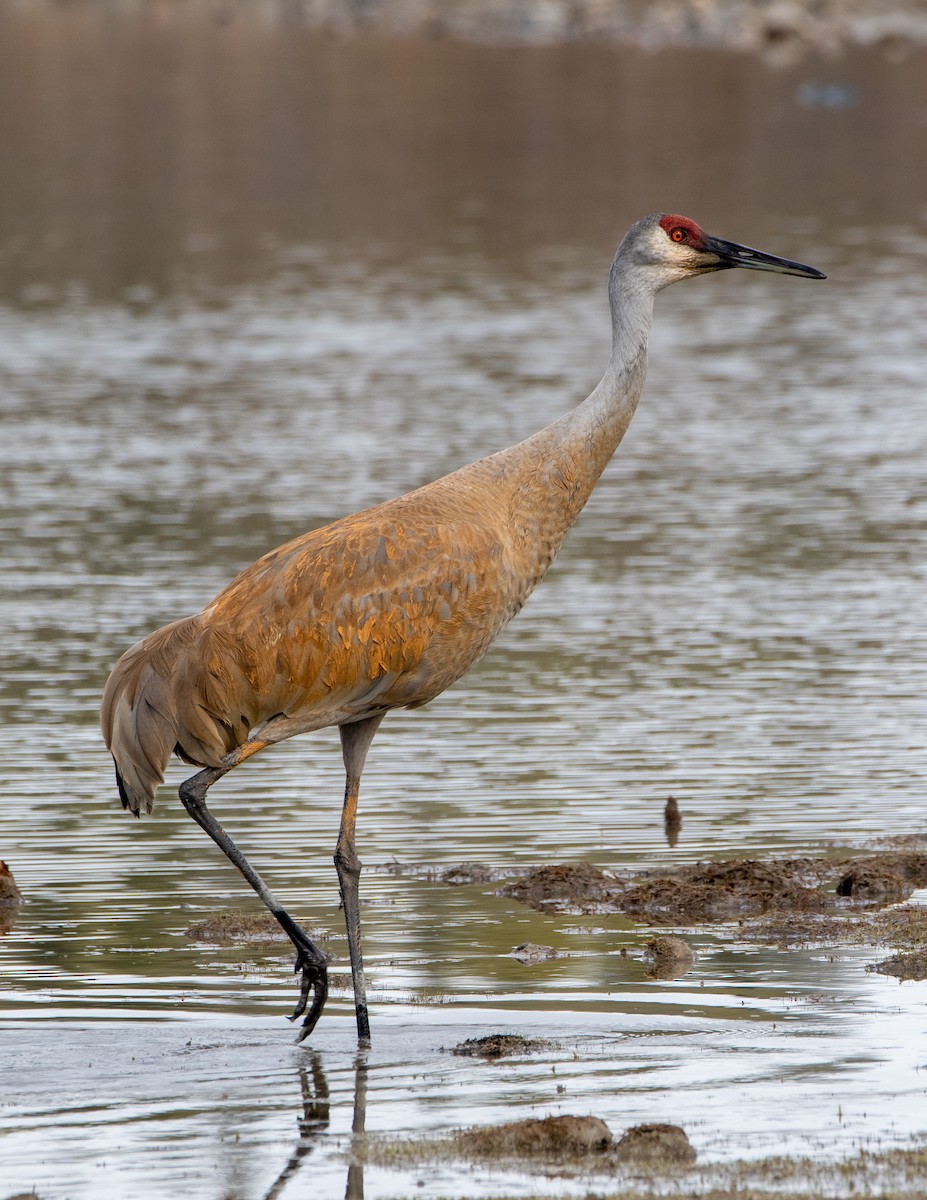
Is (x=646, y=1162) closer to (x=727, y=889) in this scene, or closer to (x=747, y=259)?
(x=727, y=889)

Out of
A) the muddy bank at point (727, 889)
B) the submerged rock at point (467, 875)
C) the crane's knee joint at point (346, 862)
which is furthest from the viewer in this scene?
the submerged rock at point (467, 875)

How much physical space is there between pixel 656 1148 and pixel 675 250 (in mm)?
3711

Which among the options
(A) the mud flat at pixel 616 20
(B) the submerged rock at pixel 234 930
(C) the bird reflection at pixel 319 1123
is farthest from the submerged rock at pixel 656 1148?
(A) the mud flat at pixel 616 20

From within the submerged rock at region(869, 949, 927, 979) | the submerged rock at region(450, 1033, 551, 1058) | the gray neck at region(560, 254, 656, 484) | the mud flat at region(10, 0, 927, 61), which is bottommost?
the mud flat at region(10, 0, 927, 61)

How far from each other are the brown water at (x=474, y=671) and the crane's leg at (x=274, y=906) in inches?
5.4

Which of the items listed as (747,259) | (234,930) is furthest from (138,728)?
(747,259)

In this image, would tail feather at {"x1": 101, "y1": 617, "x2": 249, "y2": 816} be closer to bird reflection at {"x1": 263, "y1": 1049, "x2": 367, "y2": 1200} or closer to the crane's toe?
the crane's toe

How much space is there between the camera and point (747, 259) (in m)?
9.27

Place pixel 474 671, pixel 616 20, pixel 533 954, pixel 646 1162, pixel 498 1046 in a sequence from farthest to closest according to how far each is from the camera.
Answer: pixel 616 20, pixel 474 671, pixel 533 954, pixel 498 1046, pixel 646 1162

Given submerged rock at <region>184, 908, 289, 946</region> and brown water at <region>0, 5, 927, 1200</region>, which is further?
submerged rock at <region>184, 908, 289, 946</region>

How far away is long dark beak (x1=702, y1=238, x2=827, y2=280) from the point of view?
9.18m

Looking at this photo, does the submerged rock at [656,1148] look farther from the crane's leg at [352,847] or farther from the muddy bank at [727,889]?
the muddy bank at [727,889]

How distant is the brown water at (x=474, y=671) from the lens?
7.49 meters

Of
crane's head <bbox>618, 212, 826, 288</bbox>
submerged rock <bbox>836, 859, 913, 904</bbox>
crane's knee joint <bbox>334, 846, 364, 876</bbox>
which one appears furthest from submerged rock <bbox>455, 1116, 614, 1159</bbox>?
crane's head <bbox>618, 212, 826, 288</bbox>
